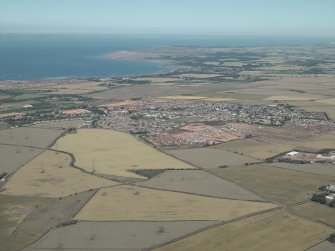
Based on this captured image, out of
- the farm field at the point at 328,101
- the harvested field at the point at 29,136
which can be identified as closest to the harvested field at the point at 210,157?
the harvested field at the point at 29,136

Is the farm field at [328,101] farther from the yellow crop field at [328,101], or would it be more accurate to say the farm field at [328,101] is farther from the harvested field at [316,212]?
the harvested field at [316,212]

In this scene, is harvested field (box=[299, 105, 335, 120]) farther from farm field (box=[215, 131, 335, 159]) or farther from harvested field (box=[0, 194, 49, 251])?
harvested field (box=[0, 194, 49, 251])

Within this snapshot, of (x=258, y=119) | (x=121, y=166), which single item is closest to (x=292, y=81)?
(x=258, y=119)

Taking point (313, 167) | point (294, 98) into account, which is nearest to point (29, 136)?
point (313, 167)

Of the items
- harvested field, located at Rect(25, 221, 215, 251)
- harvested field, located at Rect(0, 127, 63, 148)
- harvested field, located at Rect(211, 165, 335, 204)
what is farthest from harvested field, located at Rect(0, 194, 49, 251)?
harvested field, located at Rect(0, 127, 63, 148)

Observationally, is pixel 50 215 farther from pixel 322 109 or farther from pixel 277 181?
pixel 322 109

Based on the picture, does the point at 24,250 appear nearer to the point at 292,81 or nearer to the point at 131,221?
the point at 131,221
